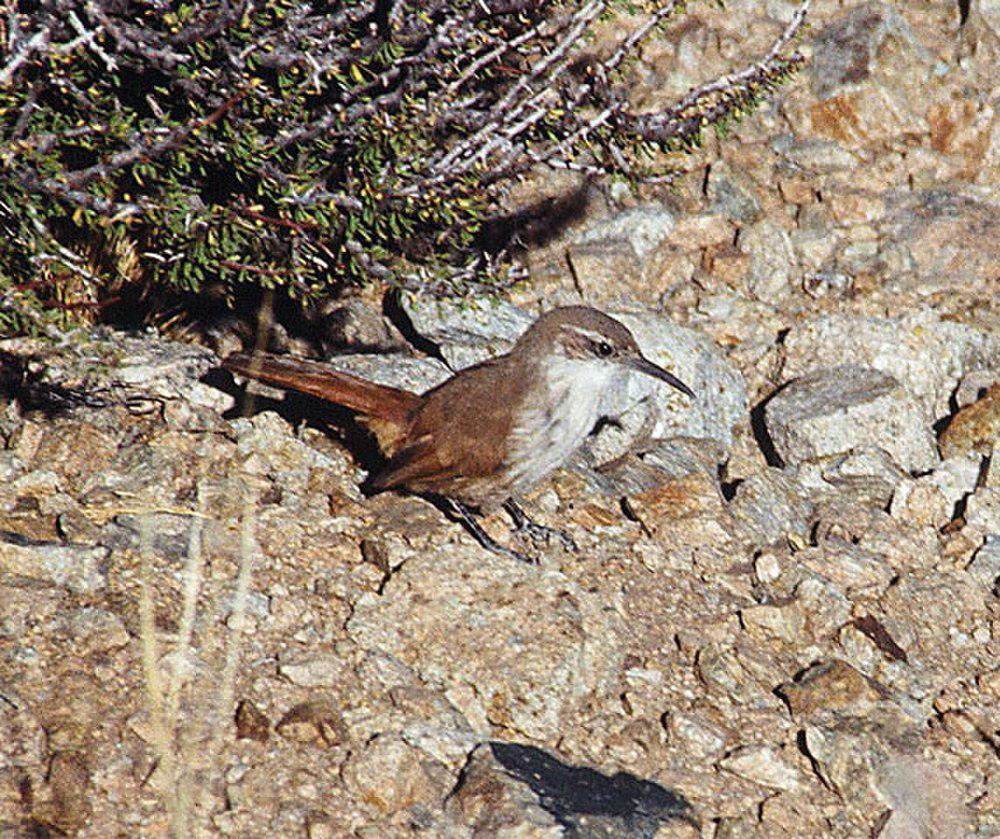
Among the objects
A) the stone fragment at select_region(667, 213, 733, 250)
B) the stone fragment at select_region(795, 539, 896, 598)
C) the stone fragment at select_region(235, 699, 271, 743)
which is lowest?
the stone fragment at select_region(235, 699, 271, 743)

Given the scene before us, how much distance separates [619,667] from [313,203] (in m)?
1.98

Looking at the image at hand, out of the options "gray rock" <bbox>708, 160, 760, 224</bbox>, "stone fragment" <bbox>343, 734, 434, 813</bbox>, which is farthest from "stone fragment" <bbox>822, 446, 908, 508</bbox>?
"stone fragment" <bbox>343, 734, 434, 813</bbox>

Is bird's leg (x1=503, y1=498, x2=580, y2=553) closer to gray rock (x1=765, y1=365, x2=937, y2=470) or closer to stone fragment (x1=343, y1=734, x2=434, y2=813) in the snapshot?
gray rock (x1=765, y1=365, x2=937, y2=470)

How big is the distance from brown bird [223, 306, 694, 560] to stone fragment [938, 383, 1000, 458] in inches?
59.3

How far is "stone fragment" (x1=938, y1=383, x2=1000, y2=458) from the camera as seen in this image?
19.8ft

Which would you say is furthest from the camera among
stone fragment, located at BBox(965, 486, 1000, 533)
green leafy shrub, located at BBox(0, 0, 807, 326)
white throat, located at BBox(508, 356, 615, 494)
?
stone fragment, located at BBox(965, 486, 1000, 533)

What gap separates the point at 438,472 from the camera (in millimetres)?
5184

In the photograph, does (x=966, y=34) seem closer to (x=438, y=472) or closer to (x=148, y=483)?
(x=438, y=472)

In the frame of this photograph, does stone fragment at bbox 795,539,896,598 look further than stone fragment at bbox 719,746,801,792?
Yes

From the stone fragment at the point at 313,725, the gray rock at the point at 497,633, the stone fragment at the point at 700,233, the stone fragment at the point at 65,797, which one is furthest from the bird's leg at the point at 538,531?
the stone fragment at the point at 700,233

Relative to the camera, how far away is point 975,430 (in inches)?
239

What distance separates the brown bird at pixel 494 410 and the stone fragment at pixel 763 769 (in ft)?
3.99

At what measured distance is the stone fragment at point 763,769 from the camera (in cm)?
423

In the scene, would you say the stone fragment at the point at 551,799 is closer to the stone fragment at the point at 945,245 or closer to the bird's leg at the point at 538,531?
the bird's leg at the point at 538,531
